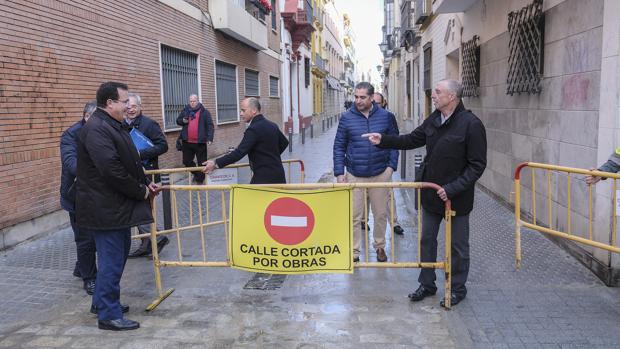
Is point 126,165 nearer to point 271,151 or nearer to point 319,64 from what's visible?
point 271,151

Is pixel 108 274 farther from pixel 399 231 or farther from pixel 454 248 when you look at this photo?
pixel 399 231

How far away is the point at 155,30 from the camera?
36.1 feet

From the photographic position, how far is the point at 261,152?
215 inches

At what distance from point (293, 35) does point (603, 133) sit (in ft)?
79.6

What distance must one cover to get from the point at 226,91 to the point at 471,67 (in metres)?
8.15

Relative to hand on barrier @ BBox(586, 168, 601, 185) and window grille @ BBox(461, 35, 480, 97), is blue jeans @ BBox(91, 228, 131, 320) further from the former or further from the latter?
window grille @ BBox(461, 35, 480, 97)

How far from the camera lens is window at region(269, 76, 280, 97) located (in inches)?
893

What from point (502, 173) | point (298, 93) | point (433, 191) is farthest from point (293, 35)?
point (433, 191)

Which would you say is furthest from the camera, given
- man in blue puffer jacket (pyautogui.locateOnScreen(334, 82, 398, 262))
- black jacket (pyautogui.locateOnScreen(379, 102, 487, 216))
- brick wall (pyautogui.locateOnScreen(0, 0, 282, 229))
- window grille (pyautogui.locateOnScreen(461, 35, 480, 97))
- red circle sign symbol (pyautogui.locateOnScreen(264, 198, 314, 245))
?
window grille (pyautogui.locateOnScreen(461, 35, 480, 97))

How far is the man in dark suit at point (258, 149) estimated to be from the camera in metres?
5.37

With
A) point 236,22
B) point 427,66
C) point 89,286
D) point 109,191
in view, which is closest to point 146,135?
point 89,286

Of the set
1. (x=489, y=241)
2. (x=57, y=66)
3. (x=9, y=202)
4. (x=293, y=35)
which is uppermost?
(x=293, y=35)

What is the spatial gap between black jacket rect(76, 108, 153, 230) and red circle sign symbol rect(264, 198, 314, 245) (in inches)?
40.8

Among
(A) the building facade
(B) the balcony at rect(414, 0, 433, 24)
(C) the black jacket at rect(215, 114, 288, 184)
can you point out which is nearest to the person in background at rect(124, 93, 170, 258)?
(C) the black jacket at rect(215, 114, 288, 184)
